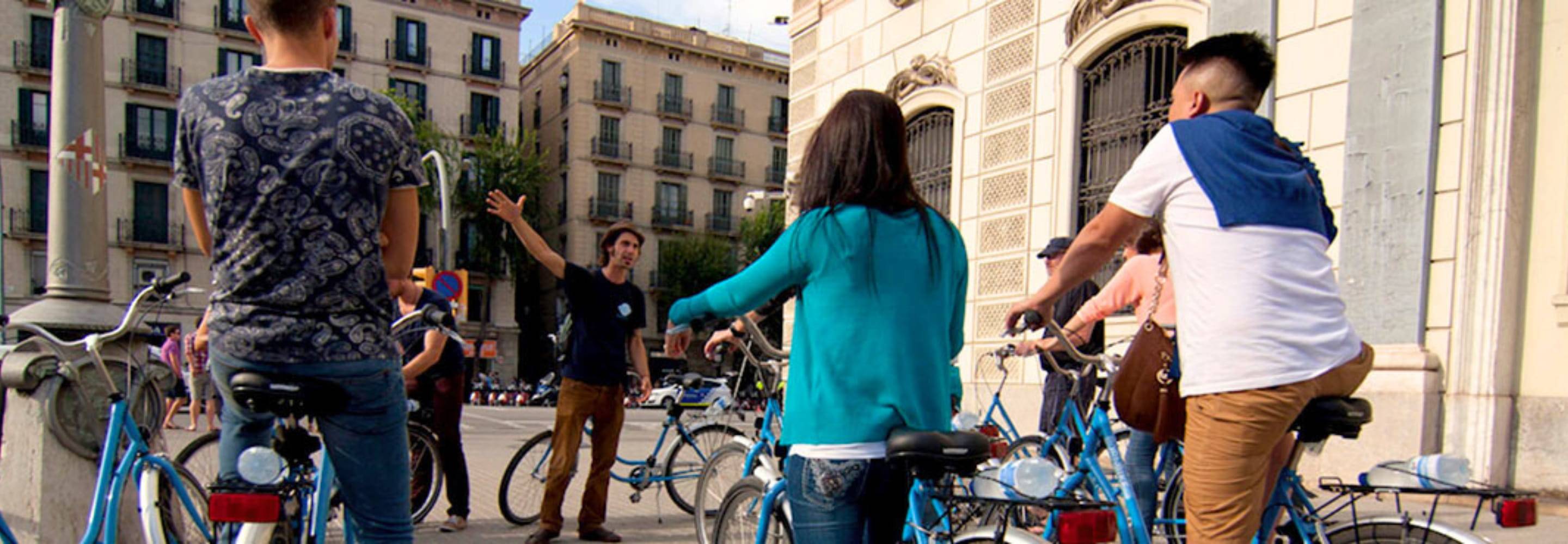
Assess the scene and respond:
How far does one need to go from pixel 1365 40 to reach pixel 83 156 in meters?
8.20

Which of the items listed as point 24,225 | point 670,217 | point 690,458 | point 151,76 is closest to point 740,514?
point 690,458

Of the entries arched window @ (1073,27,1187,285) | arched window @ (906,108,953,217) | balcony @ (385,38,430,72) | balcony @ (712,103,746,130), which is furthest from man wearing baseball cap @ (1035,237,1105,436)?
balcony @ (712,103,746,130)

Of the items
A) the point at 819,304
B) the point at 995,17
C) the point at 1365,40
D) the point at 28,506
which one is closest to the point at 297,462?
the point at 819,304

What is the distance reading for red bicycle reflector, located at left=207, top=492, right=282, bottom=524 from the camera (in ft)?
8.09

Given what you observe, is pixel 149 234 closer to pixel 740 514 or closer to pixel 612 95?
pixel 612 95

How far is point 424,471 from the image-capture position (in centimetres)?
585

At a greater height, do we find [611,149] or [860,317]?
[611,149]

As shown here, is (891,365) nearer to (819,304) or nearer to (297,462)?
(819,304)

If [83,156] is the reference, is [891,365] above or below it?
below

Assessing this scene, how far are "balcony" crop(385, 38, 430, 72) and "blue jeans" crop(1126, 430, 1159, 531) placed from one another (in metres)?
41.4

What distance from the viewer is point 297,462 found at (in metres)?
2.79

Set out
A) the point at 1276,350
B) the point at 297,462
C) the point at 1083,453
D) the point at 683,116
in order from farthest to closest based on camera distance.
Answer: the point at 683,116
the point at 1083,453
the point at 297,462
the point at 1276,350

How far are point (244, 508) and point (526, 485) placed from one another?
3700 mm

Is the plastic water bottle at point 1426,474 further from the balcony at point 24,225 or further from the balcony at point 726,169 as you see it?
the balcony at point 726,169
